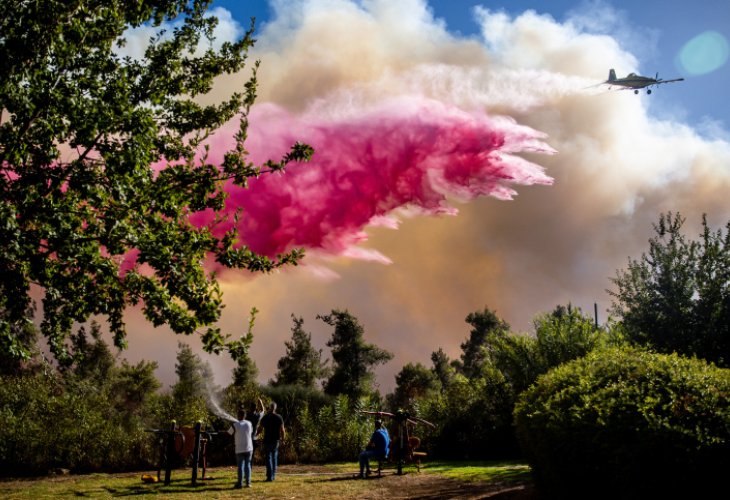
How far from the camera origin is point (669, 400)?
7.72 metres

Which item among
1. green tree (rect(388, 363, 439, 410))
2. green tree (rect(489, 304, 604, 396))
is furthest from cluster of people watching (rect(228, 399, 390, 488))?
green tree (rect(388, 363, 439, 410))

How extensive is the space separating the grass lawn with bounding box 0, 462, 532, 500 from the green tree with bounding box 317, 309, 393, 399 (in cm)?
4314

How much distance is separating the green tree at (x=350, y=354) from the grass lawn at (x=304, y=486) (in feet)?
142

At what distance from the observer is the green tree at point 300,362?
220ft

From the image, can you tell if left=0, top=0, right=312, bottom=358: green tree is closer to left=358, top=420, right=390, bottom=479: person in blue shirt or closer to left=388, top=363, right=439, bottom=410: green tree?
left=358, top=420, right=390, bottom=479: person in blue shirt

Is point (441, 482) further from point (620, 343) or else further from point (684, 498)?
point (620, 343)

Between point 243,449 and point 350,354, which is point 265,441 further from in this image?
point 350,354

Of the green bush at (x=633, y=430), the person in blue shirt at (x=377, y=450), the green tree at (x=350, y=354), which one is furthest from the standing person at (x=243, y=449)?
the green tree at (x=350, y=354)

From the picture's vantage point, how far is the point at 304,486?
46.6 ft

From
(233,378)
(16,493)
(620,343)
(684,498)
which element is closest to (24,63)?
(16,493)

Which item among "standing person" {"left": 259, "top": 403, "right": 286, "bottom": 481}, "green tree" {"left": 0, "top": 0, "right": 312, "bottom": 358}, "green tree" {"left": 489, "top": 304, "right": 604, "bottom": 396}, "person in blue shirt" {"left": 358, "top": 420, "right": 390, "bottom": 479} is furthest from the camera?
"green tree" {"left": 489, "top": 304, "right": 604, "bottom": 396}

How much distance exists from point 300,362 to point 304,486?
5505 centimetres

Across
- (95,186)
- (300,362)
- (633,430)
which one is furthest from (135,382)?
(633,430)

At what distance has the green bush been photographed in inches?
268
